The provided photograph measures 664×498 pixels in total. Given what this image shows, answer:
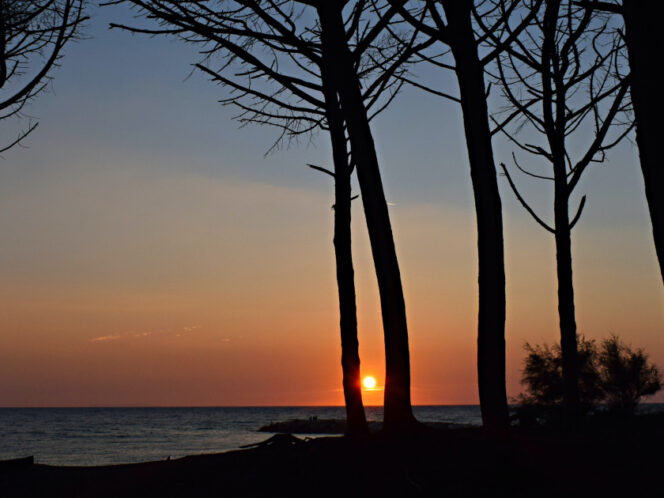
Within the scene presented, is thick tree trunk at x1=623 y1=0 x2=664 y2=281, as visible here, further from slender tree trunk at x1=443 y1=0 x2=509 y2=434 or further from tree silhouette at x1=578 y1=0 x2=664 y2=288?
slender tree trunk at x1=443 y1=0 x2=509 y2=434

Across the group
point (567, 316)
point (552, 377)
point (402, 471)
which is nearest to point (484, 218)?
point (402, 471)

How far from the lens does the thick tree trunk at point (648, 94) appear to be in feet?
17.9

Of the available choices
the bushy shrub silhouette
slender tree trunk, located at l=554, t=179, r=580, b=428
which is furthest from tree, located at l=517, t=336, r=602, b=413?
slender tree trunk, located at l=554, t=179, r=580, b=428

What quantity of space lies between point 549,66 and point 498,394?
955 centimetres

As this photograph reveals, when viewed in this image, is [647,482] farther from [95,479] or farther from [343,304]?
[95,479]

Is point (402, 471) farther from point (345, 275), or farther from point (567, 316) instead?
point (567, 316)

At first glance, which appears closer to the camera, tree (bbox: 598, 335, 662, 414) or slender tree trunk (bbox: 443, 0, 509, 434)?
slender tree trunk (bbox: 443, 0, 509, 434)

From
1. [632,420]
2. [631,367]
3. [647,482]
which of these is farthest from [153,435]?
[647,482]

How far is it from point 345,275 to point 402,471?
5.06 meters

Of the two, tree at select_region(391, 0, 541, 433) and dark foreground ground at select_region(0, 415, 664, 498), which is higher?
tree at select_region(391, 0, 541, 433)

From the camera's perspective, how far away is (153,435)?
92312mm

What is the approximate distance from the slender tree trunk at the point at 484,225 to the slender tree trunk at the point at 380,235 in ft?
4.29

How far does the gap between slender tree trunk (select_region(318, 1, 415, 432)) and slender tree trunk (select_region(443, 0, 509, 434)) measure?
1.31 m

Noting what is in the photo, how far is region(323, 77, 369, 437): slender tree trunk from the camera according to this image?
12.6 meters
